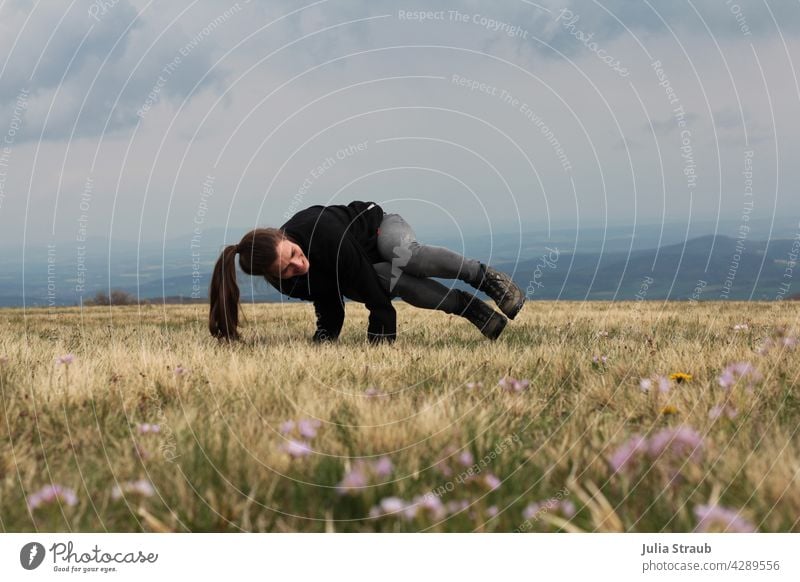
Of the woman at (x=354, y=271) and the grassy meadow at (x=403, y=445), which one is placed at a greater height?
the woman at (x=354, y=271)

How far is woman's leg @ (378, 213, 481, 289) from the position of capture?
25.5 ft

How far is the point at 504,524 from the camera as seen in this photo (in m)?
2.58

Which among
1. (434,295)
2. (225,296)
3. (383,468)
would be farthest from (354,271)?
(383,468)

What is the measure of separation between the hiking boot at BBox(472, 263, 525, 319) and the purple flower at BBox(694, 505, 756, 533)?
5.32m

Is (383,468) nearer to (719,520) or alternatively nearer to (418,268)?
(719,520)

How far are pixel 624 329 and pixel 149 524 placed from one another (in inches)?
278

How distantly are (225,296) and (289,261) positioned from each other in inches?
35.2

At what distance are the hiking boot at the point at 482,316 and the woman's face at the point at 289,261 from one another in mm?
2024

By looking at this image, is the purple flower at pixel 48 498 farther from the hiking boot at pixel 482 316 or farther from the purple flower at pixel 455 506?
the hiking boot at pixel 482 316

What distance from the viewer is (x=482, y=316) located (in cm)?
796

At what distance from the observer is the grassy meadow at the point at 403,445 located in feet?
8.63

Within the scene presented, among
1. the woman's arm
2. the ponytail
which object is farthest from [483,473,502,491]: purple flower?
the ponytail

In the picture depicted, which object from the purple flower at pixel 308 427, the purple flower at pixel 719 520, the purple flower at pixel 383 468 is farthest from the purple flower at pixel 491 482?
the purple flower at pixel 308 427

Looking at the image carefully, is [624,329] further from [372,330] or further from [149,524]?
[149,524]
